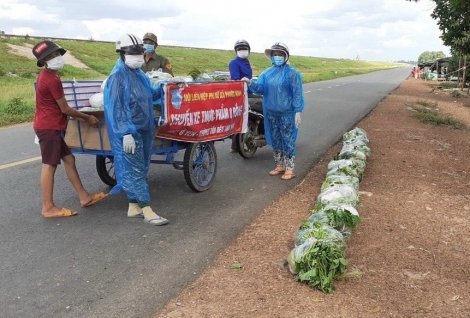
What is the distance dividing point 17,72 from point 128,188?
91.5 ft

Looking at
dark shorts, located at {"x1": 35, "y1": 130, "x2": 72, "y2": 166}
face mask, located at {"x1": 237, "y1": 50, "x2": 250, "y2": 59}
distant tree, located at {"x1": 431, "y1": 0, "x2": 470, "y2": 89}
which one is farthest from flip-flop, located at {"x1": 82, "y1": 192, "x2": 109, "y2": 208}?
distant tree, located at {"x1": 431, "y1": 0, "x2": 470, "y2": 89}

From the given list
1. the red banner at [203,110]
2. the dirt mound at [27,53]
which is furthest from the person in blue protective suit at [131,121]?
the dirt mound at [27,53]

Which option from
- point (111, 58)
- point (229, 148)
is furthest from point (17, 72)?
point (229, 148)

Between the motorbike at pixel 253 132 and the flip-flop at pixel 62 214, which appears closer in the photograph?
the flip-flop at pixel 62 214

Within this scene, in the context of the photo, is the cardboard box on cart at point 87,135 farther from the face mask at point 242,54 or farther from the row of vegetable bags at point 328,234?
the face mask at point 242,54

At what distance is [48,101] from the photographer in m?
4.99

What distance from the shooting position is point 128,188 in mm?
5051

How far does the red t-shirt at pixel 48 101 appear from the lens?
4.89 meters

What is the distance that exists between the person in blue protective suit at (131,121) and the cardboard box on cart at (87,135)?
13.6 inches

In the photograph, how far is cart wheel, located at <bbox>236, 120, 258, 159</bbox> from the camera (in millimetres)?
8062

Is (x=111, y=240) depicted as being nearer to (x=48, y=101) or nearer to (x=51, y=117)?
(x=51, y=117)

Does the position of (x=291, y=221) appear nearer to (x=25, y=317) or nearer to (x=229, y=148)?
(x=25, y=317)

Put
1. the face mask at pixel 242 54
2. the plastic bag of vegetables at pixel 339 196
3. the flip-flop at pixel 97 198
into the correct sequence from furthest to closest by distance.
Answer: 1. the face mask at pixel 242 54
2. the flip-flop at pixel 97 198
3. the plastic bag of vegetables at pixel 339 196

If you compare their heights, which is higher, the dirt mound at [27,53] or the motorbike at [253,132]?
the dirt mound at [27,53]
